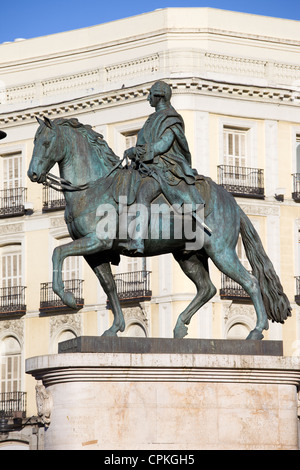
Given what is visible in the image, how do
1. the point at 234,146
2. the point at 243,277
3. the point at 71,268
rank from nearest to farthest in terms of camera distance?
the point at 243,277 → the point at 234,146 → the point at 71,268

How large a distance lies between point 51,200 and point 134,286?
16.5 feet

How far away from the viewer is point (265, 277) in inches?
797

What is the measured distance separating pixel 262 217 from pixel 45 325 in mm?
8166

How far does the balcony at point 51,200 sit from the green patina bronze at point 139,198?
31.1 m

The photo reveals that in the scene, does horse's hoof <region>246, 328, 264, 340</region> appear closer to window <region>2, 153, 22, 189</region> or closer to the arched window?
the arched window

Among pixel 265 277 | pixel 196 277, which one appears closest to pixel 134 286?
pixel 196 277

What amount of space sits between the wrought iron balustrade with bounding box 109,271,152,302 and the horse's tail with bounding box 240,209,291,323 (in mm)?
27595

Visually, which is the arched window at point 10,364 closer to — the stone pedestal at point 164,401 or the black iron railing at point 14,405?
the black iron railing at point 14,405

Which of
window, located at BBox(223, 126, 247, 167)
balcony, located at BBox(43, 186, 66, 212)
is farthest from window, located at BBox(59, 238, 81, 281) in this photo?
window, located at BBox(223, 126, 247, 167)

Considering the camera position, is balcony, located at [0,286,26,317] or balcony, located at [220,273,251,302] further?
balcony, located at [0,286,26,317]

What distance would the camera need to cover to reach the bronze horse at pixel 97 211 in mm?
19250

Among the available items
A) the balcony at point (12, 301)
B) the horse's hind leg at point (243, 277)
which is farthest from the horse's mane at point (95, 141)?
the balcony at point (12, 301)

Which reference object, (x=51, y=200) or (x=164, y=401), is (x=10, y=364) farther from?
(x=164, y=401)

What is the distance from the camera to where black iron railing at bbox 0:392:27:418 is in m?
50.7
